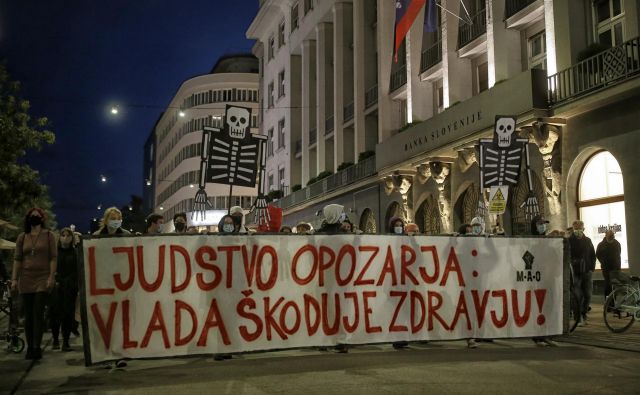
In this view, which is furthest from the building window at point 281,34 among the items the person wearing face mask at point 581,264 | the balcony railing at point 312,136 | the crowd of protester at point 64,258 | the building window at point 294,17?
the person wearing face mask at point 581,264

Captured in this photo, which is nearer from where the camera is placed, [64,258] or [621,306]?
[64,258]

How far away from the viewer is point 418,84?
29078 mm

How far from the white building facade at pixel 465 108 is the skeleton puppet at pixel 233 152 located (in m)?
8.88

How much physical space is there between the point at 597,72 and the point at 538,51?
490cm

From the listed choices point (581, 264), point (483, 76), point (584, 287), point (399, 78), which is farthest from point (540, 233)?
point (399, 78)

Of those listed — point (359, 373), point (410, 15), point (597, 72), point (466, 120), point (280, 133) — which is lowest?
point (359, 373)

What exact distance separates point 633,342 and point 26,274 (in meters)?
8.05

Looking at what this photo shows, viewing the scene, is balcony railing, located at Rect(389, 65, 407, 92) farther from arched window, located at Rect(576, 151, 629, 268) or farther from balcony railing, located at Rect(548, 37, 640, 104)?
arched window, located at Rect(576, 151, 629, 268)

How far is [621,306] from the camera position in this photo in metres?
10.7

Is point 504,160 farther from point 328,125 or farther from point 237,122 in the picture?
point 328,125

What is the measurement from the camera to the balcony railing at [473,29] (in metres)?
24.4

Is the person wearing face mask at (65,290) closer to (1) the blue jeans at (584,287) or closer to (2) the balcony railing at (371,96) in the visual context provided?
(1) the blue jeans at (584,287)

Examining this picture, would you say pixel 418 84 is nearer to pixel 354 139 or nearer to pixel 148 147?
pixel 354 139

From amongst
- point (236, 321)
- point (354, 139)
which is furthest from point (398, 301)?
point (354, 139)
